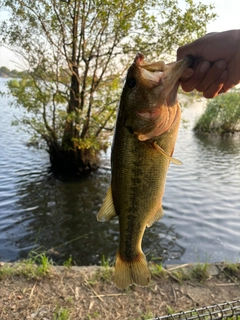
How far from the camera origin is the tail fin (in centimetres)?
257

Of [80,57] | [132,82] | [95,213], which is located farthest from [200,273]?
[80,57]

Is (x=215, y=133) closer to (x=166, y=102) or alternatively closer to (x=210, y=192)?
(x=210, y=192)

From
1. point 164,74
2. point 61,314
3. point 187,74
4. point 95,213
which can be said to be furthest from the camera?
point 95,213

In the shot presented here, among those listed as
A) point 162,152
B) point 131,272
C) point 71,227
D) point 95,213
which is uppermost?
point 162,152

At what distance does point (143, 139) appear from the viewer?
7.06 feet

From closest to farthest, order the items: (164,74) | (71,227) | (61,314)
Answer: (164,74) < (61,314) < (71,227)

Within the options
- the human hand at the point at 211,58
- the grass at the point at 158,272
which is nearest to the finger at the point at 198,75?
the human hand at the point at 211,58

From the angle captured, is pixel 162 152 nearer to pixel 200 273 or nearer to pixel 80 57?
pixel 200 273

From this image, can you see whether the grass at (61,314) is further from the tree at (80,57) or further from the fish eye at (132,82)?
the tree at (80,57)

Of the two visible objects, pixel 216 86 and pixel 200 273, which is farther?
pixel 200 273

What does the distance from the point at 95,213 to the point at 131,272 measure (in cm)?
772

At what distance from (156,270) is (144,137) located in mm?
3472

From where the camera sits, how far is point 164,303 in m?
4.44

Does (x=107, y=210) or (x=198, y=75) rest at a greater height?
(x=198, y=75)
